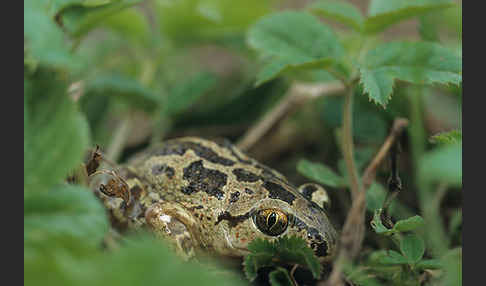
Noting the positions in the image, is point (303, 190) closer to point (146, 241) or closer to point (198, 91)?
point (198, 91)

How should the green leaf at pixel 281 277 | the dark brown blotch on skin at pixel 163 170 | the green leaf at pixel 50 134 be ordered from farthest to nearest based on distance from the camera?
the dark brown blotch on skin at pixel 163 170 → the green leaf at pixel 281 277 → the green leaf at pixel 50 134

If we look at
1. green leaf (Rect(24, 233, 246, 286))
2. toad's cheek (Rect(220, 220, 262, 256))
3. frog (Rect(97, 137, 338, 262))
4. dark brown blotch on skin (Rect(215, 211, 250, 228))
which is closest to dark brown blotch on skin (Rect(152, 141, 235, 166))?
frog (Rect(97, 137, 338, 262))

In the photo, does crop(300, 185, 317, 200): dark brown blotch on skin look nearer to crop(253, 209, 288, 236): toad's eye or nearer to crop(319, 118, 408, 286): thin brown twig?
crop(253, 209, 288, 236): toad's eye

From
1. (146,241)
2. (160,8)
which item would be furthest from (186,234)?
(160,8)

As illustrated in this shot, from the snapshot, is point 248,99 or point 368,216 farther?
point 248,99

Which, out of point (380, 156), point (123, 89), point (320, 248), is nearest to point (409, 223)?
point (380, 156)

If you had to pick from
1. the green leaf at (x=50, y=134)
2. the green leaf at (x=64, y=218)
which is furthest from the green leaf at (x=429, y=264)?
the green leaf at (x=50, y=134)

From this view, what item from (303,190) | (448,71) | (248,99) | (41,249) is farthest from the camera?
(248,99)

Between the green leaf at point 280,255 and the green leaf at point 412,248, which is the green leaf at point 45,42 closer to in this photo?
the green leaf at point 280,255
